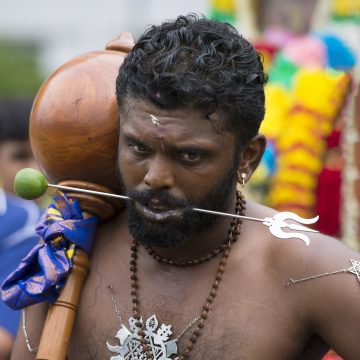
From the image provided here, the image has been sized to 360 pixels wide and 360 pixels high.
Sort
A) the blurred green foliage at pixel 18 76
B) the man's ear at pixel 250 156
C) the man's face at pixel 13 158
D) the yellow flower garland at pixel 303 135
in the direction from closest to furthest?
1. the man's ear at pixel 250 156
2. the yellow flower garland at pixel 303 135
3. the man's face at pixel 13 158
4. the blurred green foliage at pixel 18 76

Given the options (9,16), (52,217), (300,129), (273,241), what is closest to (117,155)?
(52,217)

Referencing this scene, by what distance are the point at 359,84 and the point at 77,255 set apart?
182cm

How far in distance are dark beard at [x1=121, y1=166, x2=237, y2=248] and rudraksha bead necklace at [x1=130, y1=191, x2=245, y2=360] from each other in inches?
4.7

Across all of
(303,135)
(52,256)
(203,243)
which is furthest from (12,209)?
(203,243)

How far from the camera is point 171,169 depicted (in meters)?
3.03

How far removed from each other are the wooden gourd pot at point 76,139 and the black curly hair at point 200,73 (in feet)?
0.44

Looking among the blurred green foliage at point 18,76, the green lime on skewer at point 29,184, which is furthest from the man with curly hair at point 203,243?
the blurred green foliage at point 18,76

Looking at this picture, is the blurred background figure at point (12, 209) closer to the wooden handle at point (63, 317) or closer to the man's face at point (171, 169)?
the wooden handle at point (63, 317)

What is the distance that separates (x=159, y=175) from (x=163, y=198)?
0.07 metres

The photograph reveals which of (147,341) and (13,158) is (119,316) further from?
(13,158)

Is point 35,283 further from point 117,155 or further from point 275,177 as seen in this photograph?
point 275,177

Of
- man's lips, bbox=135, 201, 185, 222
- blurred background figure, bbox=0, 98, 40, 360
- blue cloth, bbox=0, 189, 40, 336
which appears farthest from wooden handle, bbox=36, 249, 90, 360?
blue cloth, bbox=0, 189, 40, 336

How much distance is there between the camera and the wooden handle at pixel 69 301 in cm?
323

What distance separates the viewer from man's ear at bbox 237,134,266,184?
10.6 feet
